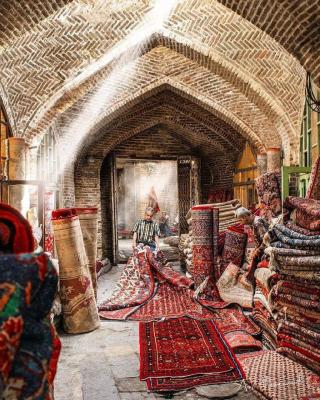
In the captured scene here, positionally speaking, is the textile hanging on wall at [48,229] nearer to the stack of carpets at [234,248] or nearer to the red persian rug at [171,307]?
the red persian rug at [171,307]

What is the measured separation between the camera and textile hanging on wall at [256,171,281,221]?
553cm

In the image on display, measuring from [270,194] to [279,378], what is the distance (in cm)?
279

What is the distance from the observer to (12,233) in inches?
64.2

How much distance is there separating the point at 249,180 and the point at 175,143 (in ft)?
10.5

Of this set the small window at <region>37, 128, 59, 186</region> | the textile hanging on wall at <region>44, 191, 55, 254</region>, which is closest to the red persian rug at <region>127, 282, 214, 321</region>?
the textile hanging on wall at <region>44, 191, 55, 254</region>

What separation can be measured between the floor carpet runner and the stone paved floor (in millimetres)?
114

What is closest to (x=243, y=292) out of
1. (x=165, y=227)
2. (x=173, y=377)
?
(x=173, y=377)

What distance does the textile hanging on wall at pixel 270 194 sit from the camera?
5531 millimetres

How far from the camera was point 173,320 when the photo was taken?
227 inches

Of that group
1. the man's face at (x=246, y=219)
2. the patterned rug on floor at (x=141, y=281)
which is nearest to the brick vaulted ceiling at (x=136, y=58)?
the man's face at (x=246, y=219)

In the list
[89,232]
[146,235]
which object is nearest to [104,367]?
[89,232]

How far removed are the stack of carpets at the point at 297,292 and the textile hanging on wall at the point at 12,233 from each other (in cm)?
208

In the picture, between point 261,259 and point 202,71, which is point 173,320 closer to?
point 261,259

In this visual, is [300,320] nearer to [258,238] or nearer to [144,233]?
[258,238]
